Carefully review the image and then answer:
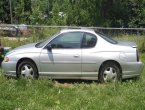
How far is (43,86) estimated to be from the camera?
10.2 meters

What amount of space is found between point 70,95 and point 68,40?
2201 millimetres

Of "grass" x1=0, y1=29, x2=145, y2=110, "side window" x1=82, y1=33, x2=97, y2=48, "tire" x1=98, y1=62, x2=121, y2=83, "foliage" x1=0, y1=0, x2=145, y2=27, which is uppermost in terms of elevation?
"foliage" x1=0, y1=0, x2=145, y2=27

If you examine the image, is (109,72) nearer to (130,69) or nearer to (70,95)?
(130,69)

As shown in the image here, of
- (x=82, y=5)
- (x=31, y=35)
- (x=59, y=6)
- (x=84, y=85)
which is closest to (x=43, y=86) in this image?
(x=84, y=85)

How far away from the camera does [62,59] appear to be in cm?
1112

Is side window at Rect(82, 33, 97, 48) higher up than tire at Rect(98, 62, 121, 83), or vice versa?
side window at Rect(82, 33, 97, 48)

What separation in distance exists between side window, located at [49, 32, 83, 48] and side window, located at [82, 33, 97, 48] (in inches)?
5.1

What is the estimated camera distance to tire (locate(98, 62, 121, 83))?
11.0 m

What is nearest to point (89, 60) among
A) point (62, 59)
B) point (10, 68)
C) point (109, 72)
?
point (109, 72)

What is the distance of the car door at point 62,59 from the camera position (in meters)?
11.1

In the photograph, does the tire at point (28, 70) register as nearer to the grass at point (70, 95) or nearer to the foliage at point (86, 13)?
the grass at point (70, 95)

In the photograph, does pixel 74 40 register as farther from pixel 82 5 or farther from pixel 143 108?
pixel 82 5

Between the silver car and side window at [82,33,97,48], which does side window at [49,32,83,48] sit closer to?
the silver car

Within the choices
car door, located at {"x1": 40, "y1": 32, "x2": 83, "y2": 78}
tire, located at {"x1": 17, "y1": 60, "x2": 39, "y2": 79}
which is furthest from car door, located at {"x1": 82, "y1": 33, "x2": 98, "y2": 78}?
tire, located at {"x1": 17, "y1": 60, "x2": 39, "y2": 79}
